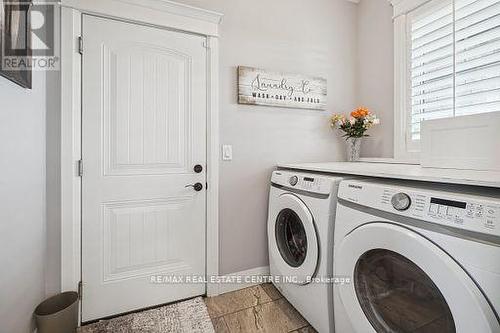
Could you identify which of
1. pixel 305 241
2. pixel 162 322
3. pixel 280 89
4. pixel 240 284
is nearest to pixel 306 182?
pixel 305 241

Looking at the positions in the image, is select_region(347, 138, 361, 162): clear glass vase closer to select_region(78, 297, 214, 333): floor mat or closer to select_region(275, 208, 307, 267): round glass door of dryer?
select_region(275, 208, 307, 267): round glass door of dryer

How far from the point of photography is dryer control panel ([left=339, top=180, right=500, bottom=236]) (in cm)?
67

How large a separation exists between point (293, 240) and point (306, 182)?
1.62 ft

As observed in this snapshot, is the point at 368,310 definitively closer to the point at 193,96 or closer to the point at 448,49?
the point at 193,96

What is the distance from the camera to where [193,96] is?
1.72 m

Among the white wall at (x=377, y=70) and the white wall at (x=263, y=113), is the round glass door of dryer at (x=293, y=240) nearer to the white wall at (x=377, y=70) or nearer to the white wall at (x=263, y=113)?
the white wall at (x=263, y=113)

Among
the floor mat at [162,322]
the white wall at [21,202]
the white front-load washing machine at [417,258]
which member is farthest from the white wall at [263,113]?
the white wall at [21,202]

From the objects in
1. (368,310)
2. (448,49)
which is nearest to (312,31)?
(448,49)

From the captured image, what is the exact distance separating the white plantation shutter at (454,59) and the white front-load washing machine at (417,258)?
976mm

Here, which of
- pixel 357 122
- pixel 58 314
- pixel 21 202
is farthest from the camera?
pixel 357 122

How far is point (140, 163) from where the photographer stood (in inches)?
62.9

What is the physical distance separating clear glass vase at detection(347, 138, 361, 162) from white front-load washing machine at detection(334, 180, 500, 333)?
3.40 ft

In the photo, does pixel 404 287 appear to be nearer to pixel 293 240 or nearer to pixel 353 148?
pixel 293 240

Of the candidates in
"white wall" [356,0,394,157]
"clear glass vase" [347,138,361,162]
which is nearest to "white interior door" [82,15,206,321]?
"clear glass vase" [347,138,361,162]
